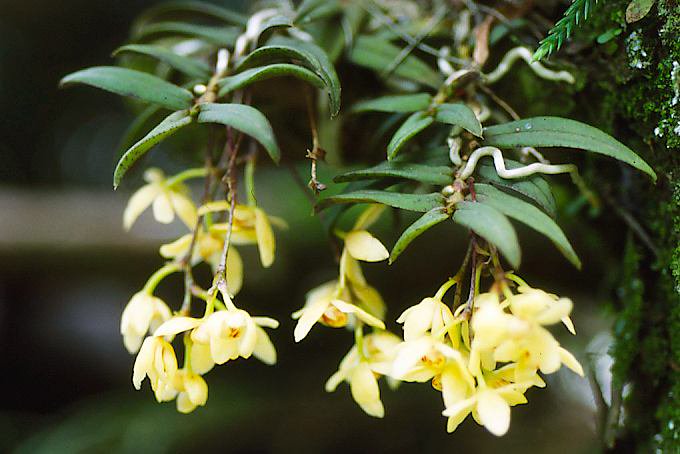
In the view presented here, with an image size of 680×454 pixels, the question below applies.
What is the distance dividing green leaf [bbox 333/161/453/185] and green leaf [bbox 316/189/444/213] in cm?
2

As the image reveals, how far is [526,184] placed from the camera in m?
0.43

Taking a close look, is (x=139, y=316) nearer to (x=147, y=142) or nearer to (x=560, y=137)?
→ (x=147, y=142)

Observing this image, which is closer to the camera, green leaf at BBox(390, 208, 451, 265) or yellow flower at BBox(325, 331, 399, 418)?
green leaf at BBox(390, 208, 451, 265)

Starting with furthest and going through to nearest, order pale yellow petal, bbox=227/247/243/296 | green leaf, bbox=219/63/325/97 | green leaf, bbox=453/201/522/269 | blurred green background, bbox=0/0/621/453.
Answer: blurred green background, bbox=0/0/621/453 → pale yellow petal, bbox=227/247/243/296 → green leaf, bbox=219/63/325/97 → green leaf, bbox=453/201/522/269

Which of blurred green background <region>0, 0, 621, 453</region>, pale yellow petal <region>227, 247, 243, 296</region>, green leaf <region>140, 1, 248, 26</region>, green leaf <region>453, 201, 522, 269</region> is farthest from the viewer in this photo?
blurred green background <region>0, 0, 621, 453</region>

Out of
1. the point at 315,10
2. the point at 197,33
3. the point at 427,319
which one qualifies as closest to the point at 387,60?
the point at 315,10

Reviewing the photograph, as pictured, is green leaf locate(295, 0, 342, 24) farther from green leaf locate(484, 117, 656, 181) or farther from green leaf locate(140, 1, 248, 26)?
green leaf locate(484, 117, 656, 181)

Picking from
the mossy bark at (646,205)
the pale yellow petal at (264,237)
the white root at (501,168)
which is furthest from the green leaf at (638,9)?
the pale yellow petal at (264,237)

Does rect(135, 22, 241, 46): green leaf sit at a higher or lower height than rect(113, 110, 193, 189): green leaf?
higher

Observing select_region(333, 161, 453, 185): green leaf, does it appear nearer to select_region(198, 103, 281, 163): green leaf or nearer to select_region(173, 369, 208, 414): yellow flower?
select_region(198, 103, 281, 163): green leaf

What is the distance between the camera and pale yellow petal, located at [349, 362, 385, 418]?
0.49m

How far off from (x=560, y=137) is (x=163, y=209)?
35cm

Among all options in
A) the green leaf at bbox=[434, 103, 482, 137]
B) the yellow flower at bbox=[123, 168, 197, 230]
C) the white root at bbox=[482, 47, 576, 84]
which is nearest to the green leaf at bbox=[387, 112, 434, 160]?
the green leaf at bbox=[434, 103, 482, 137]

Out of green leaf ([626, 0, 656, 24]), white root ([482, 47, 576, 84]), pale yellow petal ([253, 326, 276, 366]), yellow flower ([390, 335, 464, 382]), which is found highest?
green leaf ([626, 0, 656, 24])
